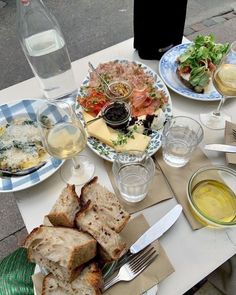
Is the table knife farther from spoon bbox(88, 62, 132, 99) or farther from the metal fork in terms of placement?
spoon bbox(88, 62, 132, 99)

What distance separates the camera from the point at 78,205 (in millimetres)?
683

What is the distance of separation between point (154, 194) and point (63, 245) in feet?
0.89

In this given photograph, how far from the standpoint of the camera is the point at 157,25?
99 cm

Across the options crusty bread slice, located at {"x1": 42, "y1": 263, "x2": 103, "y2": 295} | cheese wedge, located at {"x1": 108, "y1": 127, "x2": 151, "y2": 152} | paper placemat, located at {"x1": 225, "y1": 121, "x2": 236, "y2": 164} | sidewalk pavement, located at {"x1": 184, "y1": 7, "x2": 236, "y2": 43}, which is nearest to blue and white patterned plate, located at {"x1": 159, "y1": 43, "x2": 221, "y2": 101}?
paper placemat, located at {"x1": 225, "y1": 121, "x2": 236, "y2": 164}

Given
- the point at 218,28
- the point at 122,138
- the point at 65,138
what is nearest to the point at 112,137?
the point at 122,138

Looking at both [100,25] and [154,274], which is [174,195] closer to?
[154,274]

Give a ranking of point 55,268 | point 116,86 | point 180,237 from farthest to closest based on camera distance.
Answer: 1. point 116,86
2. point 180,237
3. point 55,268

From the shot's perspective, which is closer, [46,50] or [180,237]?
[180,237]

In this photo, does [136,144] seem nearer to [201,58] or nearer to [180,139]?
[180,139]

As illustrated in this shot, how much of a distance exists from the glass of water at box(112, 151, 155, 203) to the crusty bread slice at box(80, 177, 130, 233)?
0.21 ft

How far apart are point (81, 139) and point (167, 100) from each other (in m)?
0.34

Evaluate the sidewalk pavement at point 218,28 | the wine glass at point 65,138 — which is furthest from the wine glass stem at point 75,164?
the sidewalk pavement at point 218,28

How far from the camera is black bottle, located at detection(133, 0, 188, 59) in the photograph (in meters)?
0.94

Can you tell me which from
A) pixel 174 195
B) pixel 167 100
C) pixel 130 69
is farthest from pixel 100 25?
pixel 174 195
